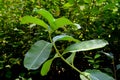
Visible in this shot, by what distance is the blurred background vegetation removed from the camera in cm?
248

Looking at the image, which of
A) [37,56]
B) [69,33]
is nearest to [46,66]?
[37,56]

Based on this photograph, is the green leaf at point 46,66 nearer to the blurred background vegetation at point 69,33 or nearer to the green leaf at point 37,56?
the green leaf at point 37,56

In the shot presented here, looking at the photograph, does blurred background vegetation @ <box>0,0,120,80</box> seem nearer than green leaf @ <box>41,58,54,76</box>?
No

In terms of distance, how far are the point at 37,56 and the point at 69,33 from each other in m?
1.44

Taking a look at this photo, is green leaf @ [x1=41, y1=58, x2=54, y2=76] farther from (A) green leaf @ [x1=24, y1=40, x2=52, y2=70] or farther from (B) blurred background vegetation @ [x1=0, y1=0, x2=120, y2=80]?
(B) blurred background vegetation @ [x1=0, y1=0, x2=120, y2=80]

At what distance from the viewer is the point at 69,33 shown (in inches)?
99.3

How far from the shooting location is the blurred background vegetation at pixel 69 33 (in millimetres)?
2479

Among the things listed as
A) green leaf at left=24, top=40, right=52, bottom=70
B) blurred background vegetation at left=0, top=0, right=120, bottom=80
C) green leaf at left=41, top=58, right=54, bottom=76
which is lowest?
blurred background vegetation at left=0, top=0, right=120, bottom=80

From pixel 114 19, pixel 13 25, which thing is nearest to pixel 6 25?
pixel 13 25

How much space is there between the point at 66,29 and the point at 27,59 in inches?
61.5

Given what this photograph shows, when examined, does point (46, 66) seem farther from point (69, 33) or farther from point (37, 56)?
point (69, 33)

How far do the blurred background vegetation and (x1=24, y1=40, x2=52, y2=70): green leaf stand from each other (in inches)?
46.8

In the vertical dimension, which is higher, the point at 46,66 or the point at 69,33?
the point at 46,66

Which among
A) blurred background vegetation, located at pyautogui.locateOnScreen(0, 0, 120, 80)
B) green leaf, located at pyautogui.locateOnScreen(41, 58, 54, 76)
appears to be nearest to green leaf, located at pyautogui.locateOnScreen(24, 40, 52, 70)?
green leaf, located at pyautogui.locateOnScreen(41, 58, 54, 76)
